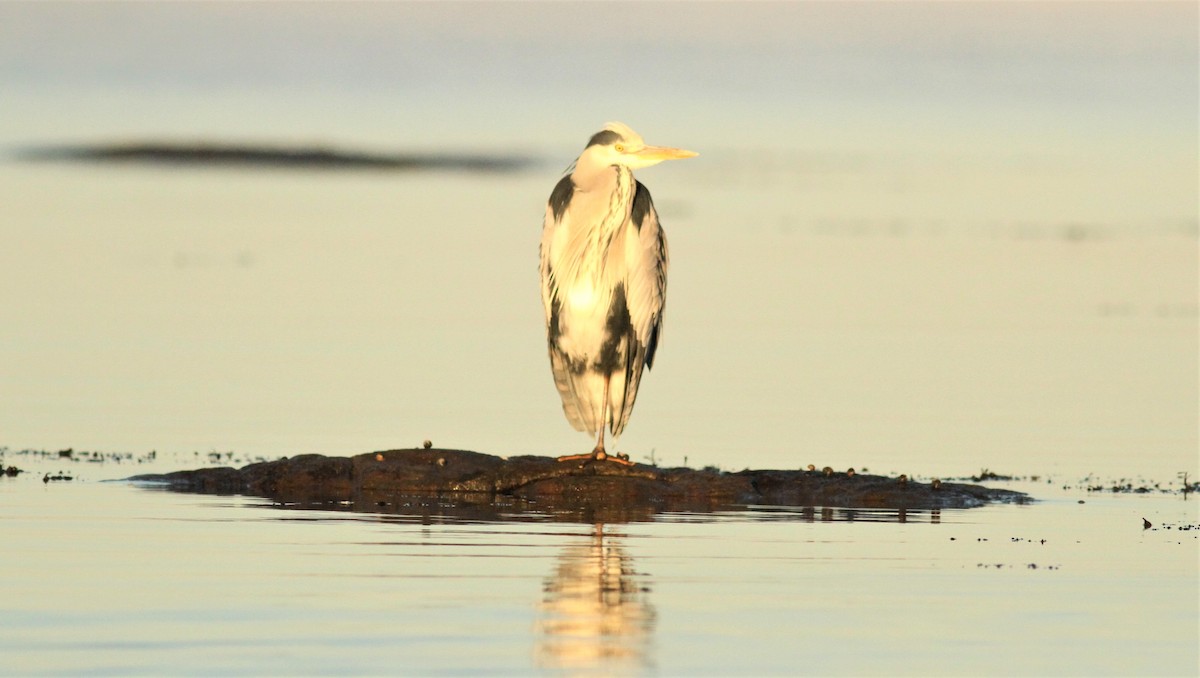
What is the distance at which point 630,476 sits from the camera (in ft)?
51.9

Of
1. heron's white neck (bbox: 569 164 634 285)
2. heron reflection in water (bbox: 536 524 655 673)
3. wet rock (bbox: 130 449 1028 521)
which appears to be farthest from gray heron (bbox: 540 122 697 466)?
heron reflection in water (bbox: 536 524 655 673)

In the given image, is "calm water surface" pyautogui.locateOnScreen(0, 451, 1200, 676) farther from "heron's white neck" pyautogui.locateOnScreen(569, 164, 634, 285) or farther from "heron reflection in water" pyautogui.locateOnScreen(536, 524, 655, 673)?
"heron's white neck" pyautogui.locateOnScreen(569, 164, 634, 285)

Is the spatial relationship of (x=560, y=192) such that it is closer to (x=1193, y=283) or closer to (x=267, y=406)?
A: (x=267, y=406)

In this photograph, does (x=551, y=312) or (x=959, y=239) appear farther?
(x=959, y=239)

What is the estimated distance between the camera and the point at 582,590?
11656mm

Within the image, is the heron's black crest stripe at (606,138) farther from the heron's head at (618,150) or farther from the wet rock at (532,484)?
the wet rock at (532,484)

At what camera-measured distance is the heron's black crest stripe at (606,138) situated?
641 inches

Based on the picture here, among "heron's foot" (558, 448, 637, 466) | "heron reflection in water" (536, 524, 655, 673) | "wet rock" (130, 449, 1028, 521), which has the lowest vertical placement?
"heron reflection in water" (536, 524, 655, 673)

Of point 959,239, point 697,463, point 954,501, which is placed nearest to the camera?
point 954,501

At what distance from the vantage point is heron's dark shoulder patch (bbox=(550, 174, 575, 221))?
16250mm

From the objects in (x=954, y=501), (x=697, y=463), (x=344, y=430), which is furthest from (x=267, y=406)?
(x=954, y=501)

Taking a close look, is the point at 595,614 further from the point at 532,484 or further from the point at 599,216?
the point at 599,216

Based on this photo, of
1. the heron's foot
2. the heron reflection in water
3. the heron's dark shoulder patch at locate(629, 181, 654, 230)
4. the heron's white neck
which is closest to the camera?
the heron reflection in water

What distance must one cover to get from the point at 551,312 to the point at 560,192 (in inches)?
35.0
